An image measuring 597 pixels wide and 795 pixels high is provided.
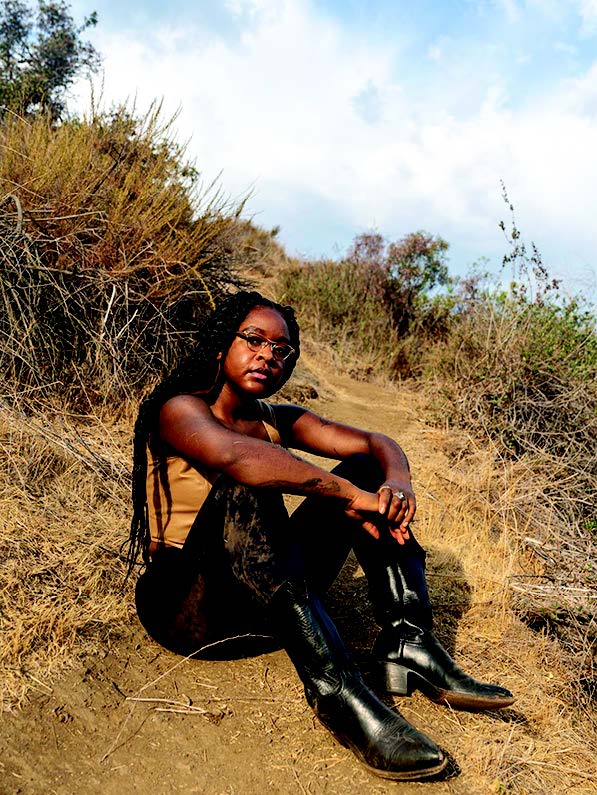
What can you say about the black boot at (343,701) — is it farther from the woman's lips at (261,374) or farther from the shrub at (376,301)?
the shrub at (376,301)

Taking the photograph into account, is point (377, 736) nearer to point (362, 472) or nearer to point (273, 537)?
point (273, 537)

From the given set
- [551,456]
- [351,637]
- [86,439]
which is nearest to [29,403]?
[86,439]

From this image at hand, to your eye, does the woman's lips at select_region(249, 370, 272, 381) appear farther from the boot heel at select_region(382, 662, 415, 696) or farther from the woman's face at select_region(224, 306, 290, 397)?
the boot heel at select_region(382, 662, 415, 696)

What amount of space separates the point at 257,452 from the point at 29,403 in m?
2.61

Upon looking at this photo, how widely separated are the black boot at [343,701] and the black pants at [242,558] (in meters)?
0.09

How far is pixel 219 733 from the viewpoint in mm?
2250

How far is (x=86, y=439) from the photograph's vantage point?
415 centimetres

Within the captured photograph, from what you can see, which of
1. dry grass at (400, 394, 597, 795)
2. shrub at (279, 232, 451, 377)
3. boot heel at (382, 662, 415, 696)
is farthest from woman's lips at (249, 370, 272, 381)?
shrub at (279, 232, 451, 377)

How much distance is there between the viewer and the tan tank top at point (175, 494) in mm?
2426

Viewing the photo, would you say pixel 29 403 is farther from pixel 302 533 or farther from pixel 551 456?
pixel 551 456

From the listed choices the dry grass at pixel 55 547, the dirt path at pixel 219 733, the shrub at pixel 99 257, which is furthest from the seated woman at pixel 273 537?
the shrub at pixel 99 257

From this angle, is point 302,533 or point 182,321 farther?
point 182,321

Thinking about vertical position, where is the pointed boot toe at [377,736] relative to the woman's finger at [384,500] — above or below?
below

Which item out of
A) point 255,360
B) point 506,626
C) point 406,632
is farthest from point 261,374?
point 506,626
